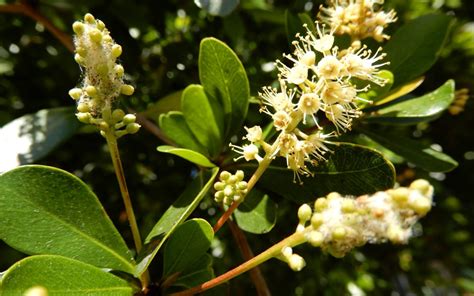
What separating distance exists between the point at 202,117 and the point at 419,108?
0.64 metres

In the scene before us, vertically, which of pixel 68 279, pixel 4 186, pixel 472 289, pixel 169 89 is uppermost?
pixel 4 186

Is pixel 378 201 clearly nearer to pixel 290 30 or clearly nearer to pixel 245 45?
pixel 290 30

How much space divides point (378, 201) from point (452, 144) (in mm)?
2039

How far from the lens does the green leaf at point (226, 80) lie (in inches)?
51.3

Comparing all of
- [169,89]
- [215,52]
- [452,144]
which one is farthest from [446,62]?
[215,52]

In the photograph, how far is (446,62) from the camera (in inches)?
109

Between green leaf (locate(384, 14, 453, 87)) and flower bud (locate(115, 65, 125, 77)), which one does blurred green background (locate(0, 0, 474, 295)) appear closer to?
green leaf (locate(384, 14, 453, 87))

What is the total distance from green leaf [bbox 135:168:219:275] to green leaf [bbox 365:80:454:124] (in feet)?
1.89

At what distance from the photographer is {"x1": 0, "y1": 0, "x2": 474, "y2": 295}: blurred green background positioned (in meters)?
2.20

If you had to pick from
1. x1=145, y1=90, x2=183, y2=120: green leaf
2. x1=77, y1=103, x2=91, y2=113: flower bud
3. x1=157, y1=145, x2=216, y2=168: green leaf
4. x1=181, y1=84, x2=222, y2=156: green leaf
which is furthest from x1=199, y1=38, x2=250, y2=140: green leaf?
x1=77, y1=103, x2=91, y2=113: flower bud

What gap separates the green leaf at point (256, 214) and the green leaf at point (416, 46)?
57cm

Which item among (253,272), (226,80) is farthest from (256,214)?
(226,80)

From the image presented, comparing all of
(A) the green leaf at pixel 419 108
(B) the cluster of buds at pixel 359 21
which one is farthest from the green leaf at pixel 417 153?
(B) the cluster of buds at pixel 359 21

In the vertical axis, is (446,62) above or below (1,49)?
below
